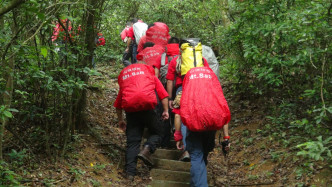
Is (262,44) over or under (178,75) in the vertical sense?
over

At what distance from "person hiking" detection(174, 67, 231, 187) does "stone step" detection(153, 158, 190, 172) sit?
1.29 meters

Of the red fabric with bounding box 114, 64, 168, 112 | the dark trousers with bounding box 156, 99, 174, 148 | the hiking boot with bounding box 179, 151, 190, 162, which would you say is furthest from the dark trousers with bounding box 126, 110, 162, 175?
the dark trousers with bounding box 156, 99, 174, 148

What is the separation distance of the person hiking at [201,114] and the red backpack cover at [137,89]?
1.09 metres

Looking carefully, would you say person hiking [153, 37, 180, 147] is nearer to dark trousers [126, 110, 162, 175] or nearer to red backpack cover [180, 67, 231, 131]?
dark trousers [126, 110, 162, 175]

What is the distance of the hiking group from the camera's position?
17.5 feet

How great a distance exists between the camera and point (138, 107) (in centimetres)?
646

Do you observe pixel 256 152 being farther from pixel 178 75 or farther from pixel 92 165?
pixel 92 165

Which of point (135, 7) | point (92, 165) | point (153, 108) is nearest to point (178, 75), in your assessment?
point (153, 108)

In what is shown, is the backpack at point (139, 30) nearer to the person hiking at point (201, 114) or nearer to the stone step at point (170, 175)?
the stone step at point (170, 175)

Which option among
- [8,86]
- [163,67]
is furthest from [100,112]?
[8,86]

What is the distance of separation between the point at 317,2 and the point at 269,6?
1550 mm

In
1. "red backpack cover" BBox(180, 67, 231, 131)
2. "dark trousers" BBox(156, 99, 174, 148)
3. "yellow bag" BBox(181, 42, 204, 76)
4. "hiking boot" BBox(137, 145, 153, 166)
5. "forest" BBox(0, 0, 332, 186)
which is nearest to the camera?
"forest" BBox(0, 0, 332, 186)

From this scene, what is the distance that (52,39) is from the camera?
6094mm

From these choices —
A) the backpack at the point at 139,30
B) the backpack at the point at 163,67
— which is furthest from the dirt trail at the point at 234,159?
the backpack at the point at 139,30
